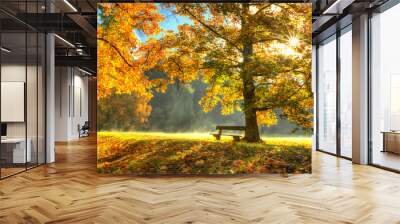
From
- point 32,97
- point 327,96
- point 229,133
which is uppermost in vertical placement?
point 327,96

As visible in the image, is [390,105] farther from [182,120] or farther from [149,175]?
[149,175]

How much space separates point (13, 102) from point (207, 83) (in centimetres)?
349

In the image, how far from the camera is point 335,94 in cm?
979

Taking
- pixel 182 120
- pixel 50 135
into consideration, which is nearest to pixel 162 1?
pixel 182 120

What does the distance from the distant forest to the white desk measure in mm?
1529

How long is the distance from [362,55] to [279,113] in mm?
2679

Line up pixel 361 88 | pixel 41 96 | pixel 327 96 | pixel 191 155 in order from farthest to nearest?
pixel 327 96 → pixel 361 88 → pixel 41 96 → pixel 191 155

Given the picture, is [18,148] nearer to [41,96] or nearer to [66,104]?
[41,96]

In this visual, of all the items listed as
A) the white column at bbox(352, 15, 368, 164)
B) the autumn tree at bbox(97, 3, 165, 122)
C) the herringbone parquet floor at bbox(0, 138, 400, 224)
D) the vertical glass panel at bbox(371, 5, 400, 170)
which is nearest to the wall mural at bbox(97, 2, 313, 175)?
the autumn tree at bbox(97, 3, 165, 122)

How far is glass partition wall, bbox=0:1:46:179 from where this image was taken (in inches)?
249

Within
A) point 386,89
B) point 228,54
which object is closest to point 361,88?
point 386,89

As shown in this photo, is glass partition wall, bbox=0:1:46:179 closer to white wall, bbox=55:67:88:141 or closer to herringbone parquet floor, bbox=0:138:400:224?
herringbone parquet floor, bbox=0:138:400:224

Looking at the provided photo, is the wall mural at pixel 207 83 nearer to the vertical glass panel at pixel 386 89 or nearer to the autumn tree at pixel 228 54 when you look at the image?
the autumn tree at pixel 228 54

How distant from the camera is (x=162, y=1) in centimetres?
704
